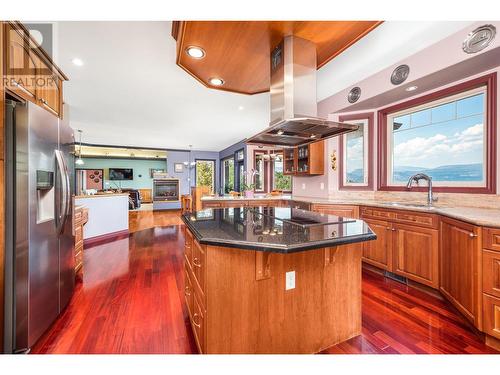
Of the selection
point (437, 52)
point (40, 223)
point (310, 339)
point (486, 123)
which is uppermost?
point (437, 52)

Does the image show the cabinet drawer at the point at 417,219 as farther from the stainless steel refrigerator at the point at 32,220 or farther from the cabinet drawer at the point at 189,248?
the stainless steel refrigerator at the point at 32,220

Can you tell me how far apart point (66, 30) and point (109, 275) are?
2.75 metres

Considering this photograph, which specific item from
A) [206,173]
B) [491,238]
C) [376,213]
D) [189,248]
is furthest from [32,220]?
[206,173]

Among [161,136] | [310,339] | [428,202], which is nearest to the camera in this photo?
[310,339]

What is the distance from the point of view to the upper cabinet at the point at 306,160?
3.96 m

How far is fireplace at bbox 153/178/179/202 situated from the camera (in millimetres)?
9731

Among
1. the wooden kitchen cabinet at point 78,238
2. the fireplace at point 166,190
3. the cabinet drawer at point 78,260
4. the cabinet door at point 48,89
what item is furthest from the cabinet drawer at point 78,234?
the fireplace at point 166,190

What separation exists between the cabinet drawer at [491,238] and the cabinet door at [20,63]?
3.59 metres

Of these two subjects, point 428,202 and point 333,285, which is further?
point 428,202

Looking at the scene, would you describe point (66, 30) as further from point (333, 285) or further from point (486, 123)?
point (486, 123)
